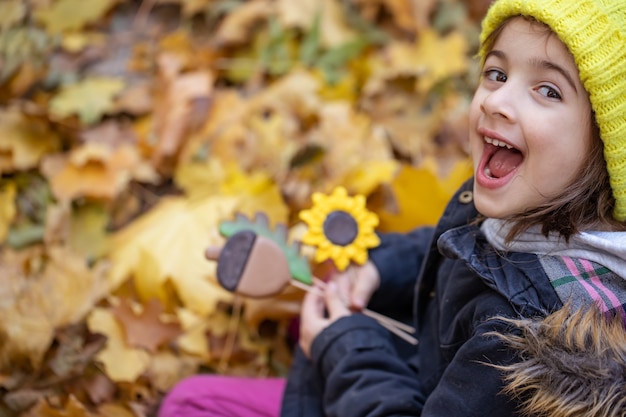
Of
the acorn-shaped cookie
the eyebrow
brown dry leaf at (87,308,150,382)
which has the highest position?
the eyebrow

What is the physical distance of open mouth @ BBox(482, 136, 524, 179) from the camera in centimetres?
101

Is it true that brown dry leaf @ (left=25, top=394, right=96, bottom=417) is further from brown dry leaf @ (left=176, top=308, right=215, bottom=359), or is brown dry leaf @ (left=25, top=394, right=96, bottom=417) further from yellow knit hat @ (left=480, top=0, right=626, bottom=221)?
yellow knit hat @ (left=480, top=0, right=626, bottom=221)

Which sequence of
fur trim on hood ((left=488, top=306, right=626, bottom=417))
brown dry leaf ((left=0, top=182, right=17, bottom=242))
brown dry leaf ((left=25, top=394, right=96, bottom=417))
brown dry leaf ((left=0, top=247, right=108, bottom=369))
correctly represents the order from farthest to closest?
1. brown dry leaf ((left=0, top=182, right=17, bottom=242))
2. brown dry leaf ((left=0, top=247, right=108, bottom=369))
3. brown dry leaf ((left=25, top=394, right=96, bottom=417))
4. fur trim on hood ((left=488, top=306, right=626, bottom=417))

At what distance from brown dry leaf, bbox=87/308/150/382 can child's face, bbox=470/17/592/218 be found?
0.78 meters

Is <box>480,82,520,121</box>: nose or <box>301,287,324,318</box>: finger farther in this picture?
<box>301,287,324,318</box>: finger

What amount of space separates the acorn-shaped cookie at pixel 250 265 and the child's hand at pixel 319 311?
8 centimetres

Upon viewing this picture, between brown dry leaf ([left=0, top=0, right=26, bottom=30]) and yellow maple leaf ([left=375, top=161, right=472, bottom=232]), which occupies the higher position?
brown dry leaf ([left=0, top=0, right=26, bottom=30])

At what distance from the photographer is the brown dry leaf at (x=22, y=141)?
5.85 feet

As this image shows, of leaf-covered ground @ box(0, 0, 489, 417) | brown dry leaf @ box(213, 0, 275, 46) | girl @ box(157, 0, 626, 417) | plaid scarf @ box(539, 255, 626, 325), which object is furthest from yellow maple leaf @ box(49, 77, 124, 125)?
plaid scarf @ box(539, 255, 626, 325)

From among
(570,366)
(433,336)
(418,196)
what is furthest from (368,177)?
(570,366)

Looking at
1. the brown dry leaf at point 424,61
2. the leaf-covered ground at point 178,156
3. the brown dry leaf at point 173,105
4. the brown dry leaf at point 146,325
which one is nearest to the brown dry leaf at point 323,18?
the leaf-covered ground at point 178,156

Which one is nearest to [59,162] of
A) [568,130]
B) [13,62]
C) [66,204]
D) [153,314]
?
[66,204]

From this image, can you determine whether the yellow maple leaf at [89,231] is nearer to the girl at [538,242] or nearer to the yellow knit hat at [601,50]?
the girl at [538,242]

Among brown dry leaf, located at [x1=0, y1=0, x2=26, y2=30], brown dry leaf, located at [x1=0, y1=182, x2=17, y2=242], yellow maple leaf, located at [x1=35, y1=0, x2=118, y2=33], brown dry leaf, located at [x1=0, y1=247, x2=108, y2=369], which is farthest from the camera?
yellow maple leaf, located at [x1=35, y1=0, x2=118, y2=33]
